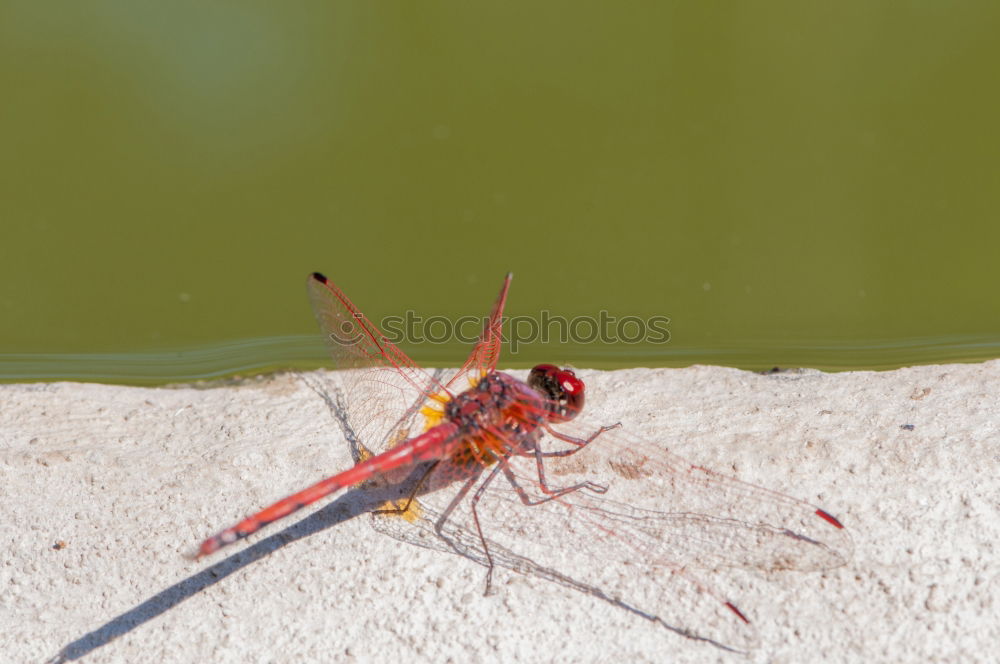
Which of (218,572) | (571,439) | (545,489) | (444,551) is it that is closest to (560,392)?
(571,439)

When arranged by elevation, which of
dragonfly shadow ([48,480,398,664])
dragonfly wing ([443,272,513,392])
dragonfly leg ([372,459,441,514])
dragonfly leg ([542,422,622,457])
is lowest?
dragonfly shadow ([48,480,398,664])

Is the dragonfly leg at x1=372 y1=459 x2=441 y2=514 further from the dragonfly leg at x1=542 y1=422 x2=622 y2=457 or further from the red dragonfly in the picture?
the dragonfly leg at x1=542 y1=422 x2=622 y2=457

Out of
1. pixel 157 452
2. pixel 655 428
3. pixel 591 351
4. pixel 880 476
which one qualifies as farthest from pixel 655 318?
pixel 157 452

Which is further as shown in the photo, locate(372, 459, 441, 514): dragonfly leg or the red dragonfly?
locate(372, 459, 441, 514): dragonfly leg

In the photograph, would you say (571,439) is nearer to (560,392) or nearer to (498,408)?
(560,392)

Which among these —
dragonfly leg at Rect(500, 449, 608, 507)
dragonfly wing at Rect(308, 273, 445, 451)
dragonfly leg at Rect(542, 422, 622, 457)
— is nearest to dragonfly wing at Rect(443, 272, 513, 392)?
dragonfly wing at Rect(308, 273, 445, 451)

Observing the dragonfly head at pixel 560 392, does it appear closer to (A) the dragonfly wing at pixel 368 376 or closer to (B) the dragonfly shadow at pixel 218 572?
(A) the dragonfly wing at pixel 368 376

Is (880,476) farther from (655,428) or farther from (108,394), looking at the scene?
(108,394)
